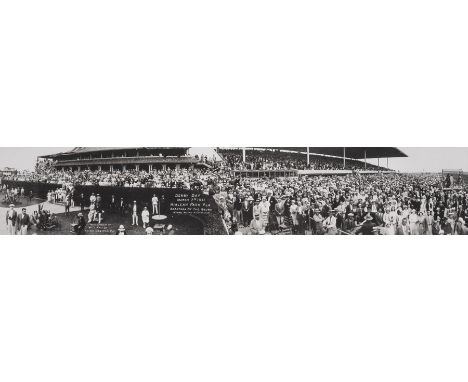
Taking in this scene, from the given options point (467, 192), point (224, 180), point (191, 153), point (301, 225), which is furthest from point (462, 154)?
point (191, 153)

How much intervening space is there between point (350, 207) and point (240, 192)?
5.40 ft

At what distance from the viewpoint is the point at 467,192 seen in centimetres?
618

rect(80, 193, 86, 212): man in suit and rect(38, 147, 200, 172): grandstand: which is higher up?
rect(38, 147, 200, 172): grandstand

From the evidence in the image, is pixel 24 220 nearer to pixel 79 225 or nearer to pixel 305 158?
pixel 79 225

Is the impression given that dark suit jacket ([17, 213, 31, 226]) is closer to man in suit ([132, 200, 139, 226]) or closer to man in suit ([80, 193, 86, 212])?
man in suit ([80, 193, 86, 212])

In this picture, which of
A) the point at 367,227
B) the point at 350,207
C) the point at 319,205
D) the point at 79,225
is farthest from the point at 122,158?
the point at 367,227

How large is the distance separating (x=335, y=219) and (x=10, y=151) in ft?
16.2

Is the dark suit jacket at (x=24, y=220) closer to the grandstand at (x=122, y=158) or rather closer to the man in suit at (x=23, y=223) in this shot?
the man in suit at (x=23, y=223)

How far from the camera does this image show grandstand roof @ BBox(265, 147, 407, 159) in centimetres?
627

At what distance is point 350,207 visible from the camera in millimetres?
6434

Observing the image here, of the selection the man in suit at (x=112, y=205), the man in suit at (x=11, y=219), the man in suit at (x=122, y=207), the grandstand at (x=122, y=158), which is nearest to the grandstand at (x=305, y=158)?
the grandstand at (x=122, y=158)

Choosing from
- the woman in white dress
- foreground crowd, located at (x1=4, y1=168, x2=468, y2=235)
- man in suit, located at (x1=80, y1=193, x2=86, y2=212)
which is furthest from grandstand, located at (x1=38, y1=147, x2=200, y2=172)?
the woman in white dress

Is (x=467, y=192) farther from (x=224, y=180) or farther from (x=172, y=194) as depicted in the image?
(x=172, y=194)

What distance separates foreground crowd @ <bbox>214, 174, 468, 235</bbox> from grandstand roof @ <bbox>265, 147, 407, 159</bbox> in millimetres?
335
